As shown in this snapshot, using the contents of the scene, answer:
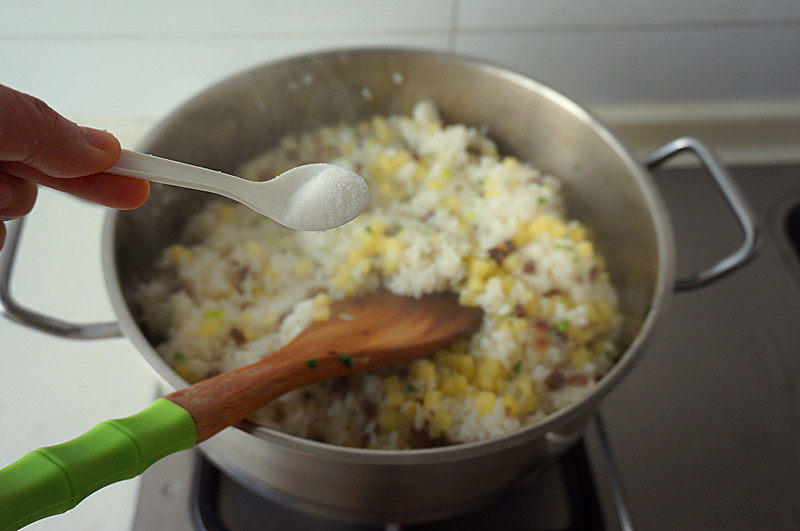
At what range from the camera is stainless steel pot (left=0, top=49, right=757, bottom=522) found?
0.84 metres

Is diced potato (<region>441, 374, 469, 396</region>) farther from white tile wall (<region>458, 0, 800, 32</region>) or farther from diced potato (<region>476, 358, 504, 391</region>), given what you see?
white tile wall (<region>458, 0, 800, 32</region>)

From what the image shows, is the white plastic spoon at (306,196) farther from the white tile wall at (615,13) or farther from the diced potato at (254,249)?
the white tile wall at (615,13)

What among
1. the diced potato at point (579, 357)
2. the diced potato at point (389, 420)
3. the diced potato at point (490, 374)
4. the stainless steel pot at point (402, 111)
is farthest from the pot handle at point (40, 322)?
the diced potato at point (579, 357)

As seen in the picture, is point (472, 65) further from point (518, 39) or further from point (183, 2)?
point (183, 2)

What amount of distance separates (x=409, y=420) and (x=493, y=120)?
717 mm

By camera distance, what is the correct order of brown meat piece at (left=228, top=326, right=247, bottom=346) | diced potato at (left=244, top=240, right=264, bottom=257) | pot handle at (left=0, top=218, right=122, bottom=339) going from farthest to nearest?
diced potato at (left=244, top=240, right=264, bottom=257), brown meat piece at (left=228, top=326, right=247, bottom=346), pot handle at (left=0, top=218, right=122, bottom=339)

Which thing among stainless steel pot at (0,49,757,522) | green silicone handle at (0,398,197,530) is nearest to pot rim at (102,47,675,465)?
stainless steel pot at (0,49,757,522)

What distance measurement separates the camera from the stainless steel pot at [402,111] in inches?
33.1

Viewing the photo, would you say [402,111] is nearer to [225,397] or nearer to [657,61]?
[657,61]

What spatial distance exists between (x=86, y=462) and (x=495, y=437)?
46cm

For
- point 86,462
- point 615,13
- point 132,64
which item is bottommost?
point 86,462

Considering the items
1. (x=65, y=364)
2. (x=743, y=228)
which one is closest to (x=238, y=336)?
(x=65, y=364)

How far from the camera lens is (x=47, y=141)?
0.63 meters

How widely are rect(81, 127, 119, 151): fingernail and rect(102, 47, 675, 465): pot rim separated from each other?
296mm
